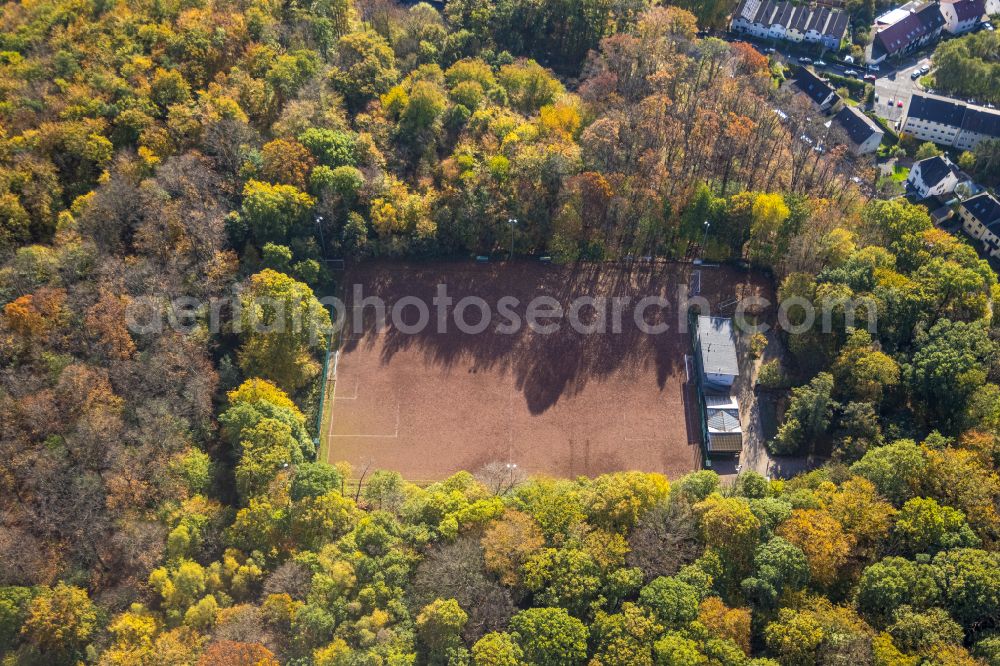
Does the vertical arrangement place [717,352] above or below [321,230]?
below

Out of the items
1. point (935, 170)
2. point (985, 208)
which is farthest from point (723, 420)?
point (935, 170)

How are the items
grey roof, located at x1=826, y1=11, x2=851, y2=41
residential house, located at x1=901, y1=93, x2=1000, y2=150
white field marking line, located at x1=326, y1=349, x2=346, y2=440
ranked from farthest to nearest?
grey roof, located at x1=826, y1=11, x2=851, y2=41 → residential house, located at x1=901, y1=93, x2=1000, y2=150 → white field marking line, located at x1=326, y1=349, x2=346, y2=440

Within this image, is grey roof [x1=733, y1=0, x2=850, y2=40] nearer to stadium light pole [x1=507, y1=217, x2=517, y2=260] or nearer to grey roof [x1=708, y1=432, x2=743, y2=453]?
stadium light pole [x1=507, y1=217, x2=517, y2=260]

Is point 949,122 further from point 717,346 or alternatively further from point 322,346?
point 322,346

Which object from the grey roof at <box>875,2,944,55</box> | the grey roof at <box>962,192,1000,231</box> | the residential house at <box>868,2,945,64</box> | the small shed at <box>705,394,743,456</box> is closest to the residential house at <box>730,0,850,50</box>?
the residential house at <box>868,2,945,64</box>

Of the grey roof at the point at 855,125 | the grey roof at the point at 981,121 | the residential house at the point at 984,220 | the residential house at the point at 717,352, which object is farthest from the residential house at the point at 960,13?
the residential house at the point at 717,352

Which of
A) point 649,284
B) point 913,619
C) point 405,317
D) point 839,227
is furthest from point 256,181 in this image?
point 913,619

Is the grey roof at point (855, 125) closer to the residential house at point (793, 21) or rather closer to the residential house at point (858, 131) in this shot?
the residential house at point (858, 131)

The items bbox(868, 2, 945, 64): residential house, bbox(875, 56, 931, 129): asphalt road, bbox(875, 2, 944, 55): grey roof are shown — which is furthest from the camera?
bbox(868, 2, 945, 64): residential house
